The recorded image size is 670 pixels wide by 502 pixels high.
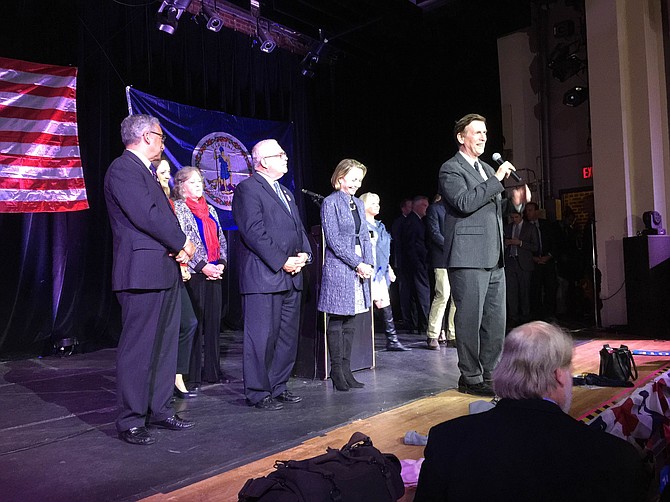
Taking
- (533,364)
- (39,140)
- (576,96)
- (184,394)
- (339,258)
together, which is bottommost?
(184,394)

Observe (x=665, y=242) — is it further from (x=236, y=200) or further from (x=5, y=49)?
(x=5, y=49)

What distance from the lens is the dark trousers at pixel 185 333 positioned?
395 cm

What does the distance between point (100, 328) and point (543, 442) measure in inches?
242

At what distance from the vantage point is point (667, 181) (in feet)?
23.5

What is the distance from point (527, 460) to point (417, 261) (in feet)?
19.9

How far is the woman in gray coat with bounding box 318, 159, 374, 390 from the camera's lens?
3842 millimetres

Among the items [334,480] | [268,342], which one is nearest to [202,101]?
[268,342]

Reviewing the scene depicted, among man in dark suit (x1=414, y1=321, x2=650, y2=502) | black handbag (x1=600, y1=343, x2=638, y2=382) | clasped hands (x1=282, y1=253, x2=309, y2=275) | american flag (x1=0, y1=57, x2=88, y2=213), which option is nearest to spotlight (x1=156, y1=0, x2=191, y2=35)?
american flag (x1=0, y1=57, x2=88, y2=213)

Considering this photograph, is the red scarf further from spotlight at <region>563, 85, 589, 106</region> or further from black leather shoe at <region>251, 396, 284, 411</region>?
spotlight at <region>563, 85, 589, 106</region>

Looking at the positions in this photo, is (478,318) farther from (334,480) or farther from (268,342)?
(334,480)

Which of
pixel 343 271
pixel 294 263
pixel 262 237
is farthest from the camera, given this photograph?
pixel 343 271

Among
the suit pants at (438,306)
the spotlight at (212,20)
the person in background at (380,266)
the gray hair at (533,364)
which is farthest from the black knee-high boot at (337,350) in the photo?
the spotlight at (212,20)

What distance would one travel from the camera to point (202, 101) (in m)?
7.50

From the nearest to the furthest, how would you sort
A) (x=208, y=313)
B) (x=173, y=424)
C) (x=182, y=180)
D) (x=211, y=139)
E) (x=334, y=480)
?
(x=334, y=480) < (x=173, y=424) < (x=182, y=180) < (x=208, y=313) < (x=211, y=139)
